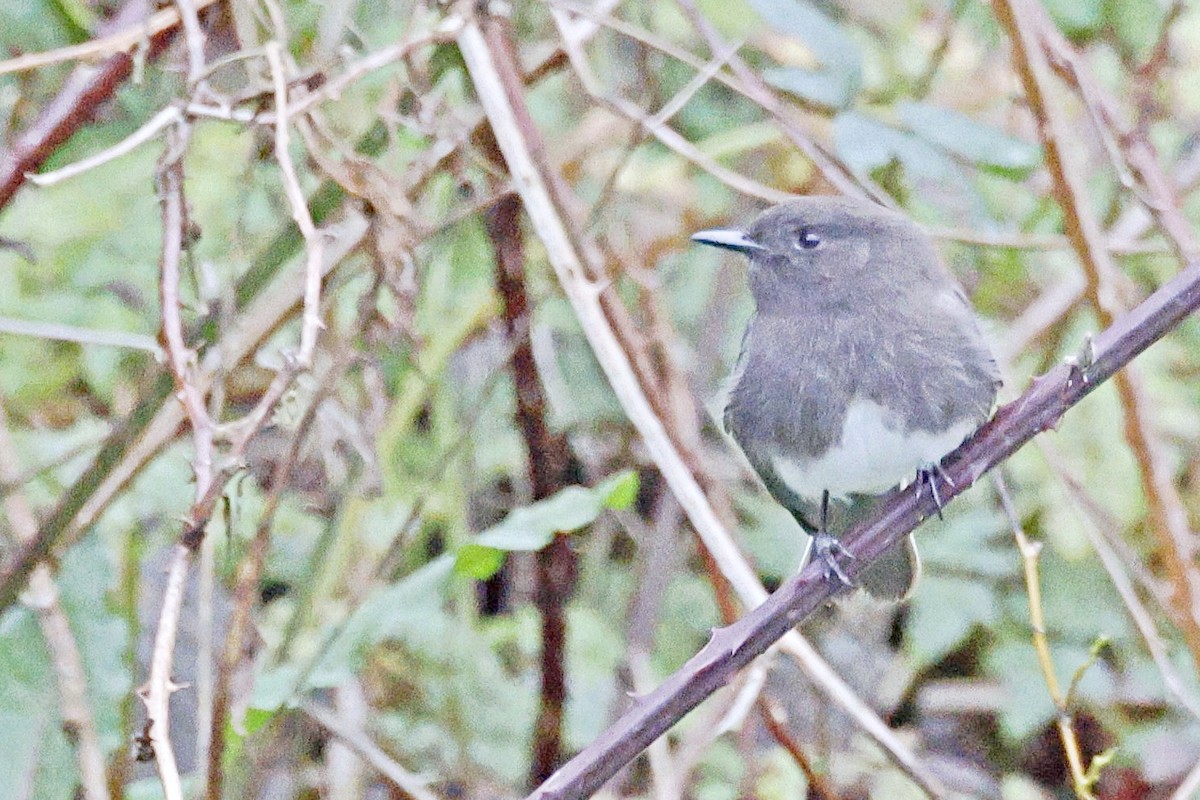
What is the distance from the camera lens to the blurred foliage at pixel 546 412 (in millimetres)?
2660

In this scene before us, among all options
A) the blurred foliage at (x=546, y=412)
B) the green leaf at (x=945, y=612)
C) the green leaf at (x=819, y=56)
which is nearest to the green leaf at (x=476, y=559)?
the blurred foliage at (x=546, y=412)

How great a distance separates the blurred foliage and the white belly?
36 centimetres

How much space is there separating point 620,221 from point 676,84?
0.38m

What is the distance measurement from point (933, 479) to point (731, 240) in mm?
636

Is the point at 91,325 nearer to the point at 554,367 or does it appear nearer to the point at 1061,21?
the point at 554,367

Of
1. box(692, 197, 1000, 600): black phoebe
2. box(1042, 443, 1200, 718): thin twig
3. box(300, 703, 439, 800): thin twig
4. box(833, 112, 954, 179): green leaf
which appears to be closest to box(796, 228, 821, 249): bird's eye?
box(692, 197, 1000, 600): black phoebe

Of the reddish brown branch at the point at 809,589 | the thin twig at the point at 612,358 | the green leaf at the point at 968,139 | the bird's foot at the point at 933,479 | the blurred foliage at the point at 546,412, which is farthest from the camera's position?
the green leaf at the point at 968,139

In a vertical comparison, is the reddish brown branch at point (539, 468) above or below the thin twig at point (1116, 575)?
above

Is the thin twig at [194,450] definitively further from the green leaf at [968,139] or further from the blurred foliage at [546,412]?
the green leaf at [968,139]

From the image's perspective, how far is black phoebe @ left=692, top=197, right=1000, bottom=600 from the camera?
8.39ft

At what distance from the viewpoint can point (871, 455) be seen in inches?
101

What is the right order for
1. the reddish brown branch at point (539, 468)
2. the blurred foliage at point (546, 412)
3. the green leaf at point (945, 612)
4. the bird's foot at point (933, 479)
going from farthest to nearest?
the green leaf at point (945, 612) → the reddish brown branch at point (539, 468) → the blurred foliage at point (546, 412) → the bird's foot at point (933, 479)

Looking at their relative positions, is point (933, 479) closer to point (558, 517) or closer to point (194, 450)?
point (558, 517)

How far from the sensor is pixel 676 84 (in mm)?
3801
